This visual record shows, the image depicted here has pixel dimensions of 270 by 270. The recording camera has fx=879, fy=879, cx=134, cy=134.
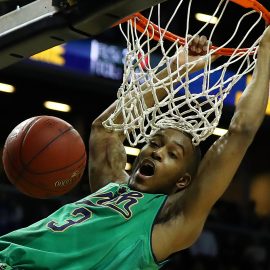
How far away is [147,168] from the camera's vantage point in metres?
3.83

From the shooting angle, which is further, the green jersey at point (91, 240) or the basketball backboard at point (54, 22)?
the green jersey at point (91, 240)

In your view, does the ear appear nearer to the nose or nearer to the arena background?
the nose

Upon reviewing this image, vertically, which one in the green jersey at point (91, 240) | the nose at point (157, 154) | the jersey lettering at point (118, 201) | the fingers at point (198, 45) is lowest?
the green jersey at point (91, 240)

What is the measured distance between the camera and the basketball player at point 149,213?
139 inches

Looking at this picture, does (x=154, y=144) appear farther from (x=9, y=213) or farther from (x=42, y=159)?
(x=9, y=213)

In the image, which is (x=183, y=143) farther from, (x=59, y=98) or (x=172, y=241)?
(x=59, y=98)

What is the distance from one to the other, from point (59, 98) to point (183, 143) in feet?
20.6

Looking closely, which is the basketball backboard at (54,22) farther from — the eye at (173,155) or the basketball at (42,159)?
the eye at (173,155)

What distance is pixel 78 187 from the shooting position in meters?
9.88

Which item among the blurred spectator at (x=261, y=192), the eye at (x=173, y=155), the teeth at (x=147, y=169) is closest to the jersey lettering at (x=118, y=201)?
the teeth at (x=147, y=169)

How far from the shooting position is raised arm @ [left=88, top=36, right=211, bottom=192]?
4145 mm

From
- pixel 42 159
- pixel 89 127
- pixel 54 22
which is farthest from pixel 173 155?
pixel 89 127

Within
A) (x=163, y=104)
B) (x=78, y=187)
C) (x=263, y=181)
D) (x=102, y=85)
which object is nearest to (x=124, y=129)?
(x=163, y=104)

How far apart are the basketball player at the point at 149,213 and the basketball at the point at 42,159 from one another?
0.43 feet
